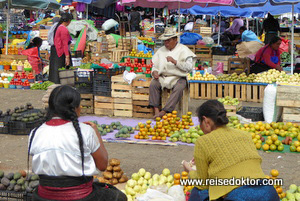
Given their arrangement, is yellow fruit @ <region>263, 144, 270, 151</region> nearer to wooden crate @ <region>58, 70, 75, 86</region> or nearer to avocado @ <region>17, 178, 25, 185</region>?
avocado @ <region>17, 178, 25, 185</region>

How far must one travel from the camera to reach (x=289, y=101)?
8469 millimetres

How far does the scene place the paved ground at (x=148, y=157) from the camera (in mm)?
6371

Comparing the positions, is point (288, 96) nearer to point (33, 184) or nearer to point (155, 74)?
point (155, 74)

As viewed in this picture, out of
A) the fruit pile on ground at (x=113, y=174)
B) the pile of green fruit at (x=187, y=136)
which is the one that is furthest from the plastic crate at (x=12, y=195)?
the pile of green fruit at (x=187, y=136)

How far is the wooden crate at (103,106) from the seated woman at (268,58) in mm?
4149

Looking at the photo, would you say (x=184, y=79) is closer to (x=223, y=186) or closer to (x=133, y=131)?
(x=133, y=131)

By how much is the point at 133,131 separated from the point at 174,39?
209cm

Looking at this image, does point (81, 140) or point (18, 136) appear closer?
point (81, 140)

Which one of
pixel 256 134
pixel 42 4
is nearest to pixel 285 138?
pixel 256 134

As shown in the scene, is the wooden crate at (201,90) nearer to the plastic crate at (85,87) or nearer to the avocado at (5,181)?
the plastic crate at (85,87)

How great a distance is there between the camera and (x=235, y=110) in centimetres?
898

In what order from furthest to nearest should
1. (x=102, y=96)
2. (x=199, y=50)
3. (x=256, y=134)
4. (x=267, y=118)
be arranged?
(x=199, y=50), (x=102, y=96), (x=267, y=118), (x=256, y=134)

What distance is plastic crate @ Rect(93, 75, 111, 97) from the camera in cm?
967

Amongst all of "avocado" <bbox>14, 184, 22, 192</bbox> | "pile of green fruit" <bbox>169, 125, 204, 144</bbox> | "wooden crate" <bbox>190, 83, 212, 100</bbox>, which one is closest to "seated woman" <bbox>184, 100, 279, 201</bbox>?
"avocado" <bbox>14, 184, 22, 192</bbox>
